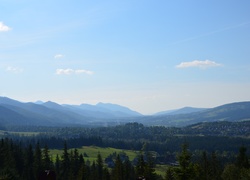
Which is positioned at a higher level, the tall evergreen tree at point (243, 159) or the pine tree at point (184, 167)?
the pine tree at point (184, 167)

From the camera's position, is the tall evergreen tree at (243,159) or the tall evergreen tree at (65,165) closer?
the tall evergreen tree at (243,159)

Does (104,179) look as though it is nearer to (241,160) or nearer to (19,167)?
(19,167)

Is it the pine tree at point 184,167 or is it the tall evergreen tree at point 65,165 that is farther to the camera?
the tall evergreen tree at point 65,165

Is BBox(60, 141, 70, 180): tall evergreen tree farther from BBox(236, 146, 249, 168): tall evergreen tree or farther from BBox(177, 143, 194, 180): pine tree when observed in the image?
BBox(177, 143, 194, 180): pine tree

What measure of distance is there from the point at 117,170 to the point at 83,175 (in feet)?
52.7

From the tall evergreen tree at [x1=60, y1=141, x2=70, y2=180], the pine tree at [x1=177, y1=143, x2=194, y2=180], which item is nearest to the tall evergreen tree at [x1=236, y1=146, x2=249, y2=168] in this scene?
the tall evergreen tree at [x1=60, y1=141, x2=70, y2=180]

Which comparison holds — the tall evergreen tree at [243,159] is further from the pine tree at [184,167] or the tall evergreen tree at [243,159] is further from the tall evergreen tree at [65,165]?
the pine tree at [184,167]

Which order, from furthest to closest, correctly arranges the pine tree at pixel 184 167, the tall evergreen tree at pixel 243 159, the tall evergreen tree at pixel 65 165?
the tall evergreen tree at pixel 65 165, the tall evergreen tree at pixel 243 159, the pine tree at pixel 184 167

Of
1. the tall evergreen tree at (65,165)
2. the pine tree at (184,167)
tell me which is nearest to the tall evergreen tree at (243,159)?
the tall evergreen tree at (65,165)

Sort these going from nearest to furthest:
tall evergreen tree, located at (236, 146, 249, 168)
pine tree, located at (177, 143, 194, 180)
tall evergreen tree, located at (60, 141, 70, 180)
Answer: pine tree, located at (177, 143, 194, 180) → tall evergreen tree, located at (236, 146, 249, 168) → tall evergreen tree, located at (60, 141, 70, 180)

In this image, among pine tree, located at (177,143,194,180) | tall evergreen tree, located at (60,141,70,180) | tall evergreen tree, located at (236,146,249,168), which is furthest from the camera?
tall evergreen tree, located at (60,141,70,180)

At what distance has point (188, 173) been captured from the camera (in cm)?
3994

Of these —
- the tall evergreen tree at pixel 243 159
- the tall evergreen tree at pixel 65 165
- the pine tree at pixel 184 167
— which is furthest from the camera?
the tall evergreen tree at pixel 65 165

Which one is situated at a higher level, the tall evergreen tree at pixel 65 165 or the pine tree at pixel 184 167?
the pine tree at pixel 184 167
